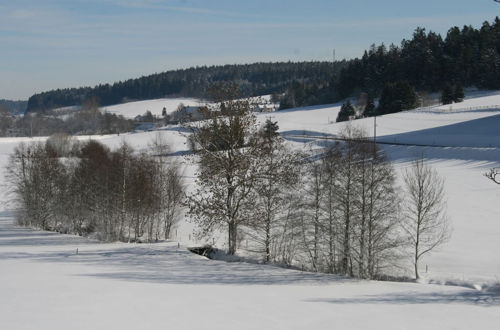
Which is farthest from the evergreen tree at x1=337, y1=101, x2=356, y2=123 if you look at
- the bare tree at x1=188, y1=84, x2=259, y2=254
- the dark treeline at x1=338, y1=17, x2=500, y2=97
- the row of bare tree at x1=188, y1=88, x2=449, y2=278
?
the bare tree at x1=188, y1=84, x2=259, y2=254

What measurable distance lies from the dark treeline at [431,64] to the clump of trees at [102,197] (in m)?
82.5

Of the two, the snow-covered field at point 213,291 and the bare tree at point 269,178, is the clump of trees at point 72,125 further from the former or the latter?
the bare tree at point 269,178

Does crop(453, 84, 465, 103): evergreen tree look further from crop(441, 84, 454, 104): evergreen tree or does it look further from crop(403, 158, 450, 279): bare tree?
crop(403, 158, 450, 279): bare tree

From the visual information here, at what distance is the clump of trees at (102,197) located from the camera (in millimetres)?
37781

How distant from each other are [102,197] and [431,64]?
98.7 meters

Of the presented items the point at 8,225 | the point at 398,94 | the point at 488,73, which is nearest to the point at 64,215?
the point at 8,225

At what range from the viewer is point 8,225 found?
1673 inches

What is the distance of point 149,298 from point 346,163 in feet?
40.5

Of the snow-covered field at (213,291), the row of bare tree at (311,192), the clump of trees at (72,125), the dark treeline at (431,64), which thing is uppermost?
the dark treeline at (431,64)

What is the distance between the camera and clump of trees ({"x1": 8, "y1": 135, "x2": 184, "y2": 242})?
124 feet

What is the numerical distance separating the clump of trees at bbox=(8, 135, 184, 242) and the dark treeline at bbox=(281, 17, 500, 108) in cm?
8252

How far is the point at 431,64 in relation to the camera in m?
120

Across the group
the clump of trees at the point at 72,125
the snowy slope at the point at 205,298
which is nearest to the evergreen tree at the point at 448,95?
the snowy slope at the point at 205,298

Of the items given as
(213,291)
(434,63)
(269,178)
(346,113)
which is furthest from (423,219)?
(434,63)
